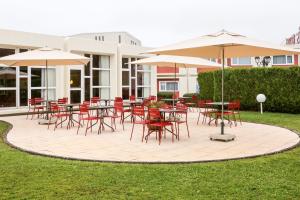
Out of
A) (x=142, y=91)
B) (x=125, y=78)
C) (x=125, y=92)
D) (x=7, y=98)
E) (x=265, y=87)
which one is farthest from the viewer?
(x=142, y=91)

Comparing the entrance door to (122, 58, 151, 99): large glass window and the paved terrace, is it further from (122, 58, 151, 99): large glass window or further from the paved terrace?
the paved terrace

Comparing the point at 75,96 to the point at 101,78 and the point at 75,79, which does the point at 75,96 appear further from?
the point at 101,78

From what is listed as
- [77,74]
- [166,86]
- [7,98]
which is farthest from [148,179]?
[166,86]

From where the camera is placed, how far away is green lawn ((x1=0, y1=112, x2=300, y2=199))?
497 cm

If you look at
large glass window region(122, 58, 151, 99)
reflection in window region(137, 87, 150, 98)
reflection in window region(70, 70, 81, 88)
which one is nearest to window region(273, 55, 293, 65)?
large glass window region(122, 58, 151, 99)

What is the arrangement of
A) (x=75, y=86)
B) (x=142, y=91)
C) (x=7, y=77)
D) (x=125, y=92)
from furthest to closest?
(x=142, y=91) → (x=125, y=92) → (x=75, y=86) → (x=7, y=77)

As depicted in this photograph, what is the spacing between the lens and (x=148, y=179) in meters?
5.66

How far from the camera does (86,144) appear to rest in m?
8.89

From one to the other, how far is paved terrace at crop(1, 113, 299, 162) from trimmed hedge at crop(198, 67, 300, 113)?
5.83m

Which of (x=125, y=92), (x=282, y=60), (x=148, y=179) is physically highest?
(x=282, y=60)

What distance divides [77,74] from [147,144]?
12.8 meters

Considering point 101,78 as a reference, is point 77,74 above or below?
above

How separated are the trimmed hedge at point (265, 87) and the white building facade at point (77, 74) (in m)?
5.74

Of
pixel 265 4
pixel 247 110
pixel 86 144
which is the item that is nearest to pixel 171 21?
pixel 265 4
